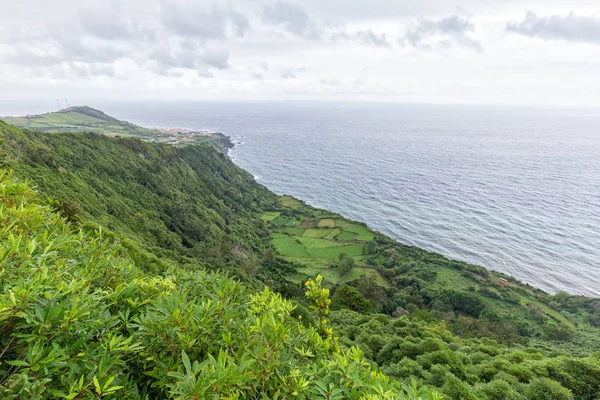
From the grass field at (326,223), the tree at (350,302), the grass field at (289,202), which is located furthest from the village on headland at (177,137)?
the tree at (350,302)

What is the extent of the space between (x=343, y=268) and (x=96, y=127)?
148 metres

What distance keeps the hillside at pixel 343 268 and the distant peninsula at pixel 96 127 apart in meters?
60.7

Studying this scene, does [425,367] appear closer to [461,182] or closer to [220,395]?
[220,395]

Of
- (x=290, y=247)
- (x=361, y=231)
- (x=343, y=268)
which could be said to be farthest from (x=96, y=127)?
(x=343, y=268)

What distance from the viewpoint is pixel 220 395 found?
127 inches

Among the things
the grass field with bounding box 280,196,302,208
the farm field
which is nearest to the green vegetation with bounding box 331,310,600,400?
the farm field

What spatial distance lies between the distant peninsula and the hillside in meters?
60.7

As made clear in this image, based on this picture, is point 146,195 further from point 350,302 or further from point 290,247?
point 350,302

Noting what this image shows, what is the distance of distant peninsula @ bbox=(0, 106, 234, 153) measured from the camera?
127137 mm

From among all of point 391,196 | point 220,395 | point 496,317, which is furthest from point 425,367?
point 391,196

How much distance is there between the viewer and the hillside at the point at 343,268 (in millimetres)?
13609

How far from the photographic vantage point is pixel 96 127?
5586 inches

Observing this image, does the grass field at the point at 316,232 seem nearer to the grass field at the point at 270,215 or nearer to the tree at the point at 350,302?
the grass field at the point at 270,215

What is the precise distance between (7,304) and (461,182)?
128 meters
